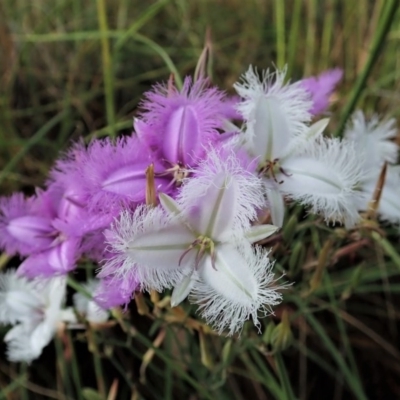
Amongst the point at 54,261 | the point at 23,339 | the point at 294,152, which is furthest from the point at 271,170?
the point at 23,339

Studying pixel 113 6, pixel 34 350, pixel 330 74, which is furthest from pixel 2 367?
pixel 113 6

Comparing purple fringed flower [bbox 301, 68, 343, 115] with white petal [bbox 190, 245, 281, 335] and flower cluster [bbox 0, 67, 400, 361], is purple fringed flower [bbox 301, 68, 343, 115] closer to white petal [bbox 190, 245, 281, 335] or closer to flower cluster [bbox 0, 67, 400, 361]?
flower cluster [bbox 0, 67, 400, 361]

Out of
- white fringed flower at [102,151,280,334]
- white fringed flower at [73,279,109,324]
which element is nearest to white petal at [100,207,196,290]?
white fringed flower at [102,151,280,334]

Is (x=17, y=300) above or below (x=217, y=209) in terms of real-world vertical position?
below

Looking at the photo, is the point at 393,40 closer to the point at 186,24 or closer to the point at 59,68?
the point at 186,24

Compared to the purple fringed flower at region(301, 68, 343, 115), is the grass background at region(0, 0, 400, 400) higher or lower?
lower

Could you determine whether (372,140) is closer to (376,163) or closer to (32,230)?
(376,163)
